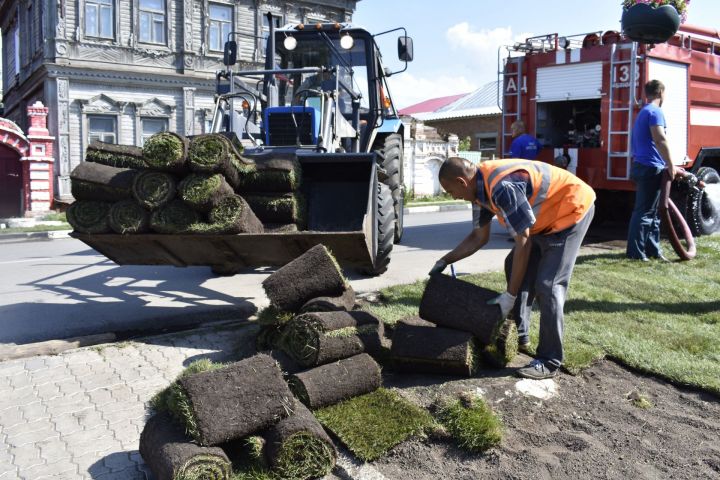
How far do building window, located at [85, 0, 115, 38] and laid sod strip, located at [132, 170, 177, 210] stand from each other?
61.0 feet

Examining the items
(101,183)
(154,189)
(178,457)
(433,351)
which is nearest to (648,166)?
(433,351)

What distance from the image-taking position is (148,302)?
22.6ft

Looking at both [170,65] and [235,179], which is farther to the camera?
[170,65]

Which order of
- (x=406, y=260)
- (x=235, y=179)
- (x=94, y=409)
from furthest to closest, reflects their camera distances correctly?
1. (x=406, y=260)
2. (x=235, y=179)
3. (x=94, y=409)

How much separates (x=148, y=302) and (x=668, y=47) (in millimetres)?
8320

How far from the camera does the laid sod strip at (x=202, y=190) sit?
529 cm

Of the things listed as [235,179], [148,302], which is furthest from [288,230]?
[148,302]

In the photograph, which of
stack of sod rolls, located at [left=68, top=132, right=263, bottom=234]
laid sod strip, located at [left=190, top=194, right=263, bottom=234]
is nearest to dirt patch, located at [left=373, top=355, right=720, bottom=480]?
laid sod strip, located at [left=190, top=194, right=263, bottom=234]

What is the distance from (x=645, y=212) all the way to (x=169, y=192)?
5856 mm

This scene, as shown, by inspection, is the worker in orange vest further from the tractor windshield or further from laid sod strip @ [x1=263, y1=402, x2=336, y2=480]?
the tractor windshield

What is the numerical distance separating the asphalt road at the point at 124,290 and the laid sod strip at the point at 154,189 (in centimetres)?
126

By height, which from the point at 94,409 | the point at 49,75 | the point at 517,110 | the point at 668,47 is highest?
the point at 49,75

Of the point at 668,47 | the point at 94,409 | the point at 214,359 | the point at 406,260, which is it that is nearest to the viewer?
the point at 94,409

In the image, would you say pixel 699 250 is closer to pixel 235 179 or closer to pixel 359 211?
pixel 359 211
